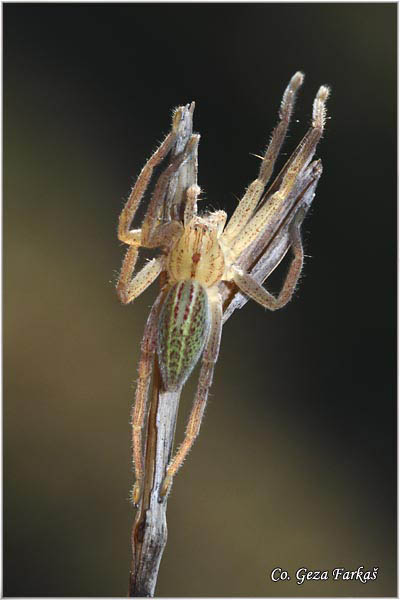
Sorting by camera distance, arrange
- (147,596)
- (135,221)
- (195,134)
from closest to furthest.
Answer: (147,596)
(195,134)
(135,221)

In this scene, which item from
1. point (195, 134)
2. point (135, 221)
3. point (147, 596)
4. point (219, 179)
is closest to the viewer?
point (147, 596)

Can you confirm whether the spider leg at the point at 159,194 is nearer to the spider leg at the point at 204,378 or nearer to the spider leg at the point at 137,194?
the spider leg at the point at 137,194

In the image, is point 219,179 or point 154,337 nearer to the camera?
point 154,337

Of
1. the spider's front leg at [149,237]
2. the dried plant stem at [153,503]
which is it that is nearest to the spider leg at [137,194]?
the spider's front leg at [149,237]

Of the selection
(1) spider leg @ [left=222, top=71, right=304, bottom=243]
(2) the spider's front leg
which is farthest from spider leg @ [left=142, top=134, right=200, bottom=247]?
(1) spider leg @ [left=222, top=71, right=304, bottom=243]

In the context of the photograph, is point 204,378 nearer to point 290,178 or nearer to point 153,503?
point 153,503

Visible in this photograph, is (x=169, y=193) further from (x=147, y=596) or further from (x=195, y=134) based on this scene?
(x=147, y=596)

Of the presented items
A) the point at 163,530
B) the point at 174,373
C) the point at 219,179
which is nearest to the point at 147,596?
the point at 163,530

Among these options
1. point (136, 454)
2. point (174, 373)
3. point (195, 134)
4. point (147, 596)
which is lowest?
point (147, 596)

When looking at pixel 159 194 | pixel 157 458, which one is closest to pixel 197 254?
pixel 159 194
